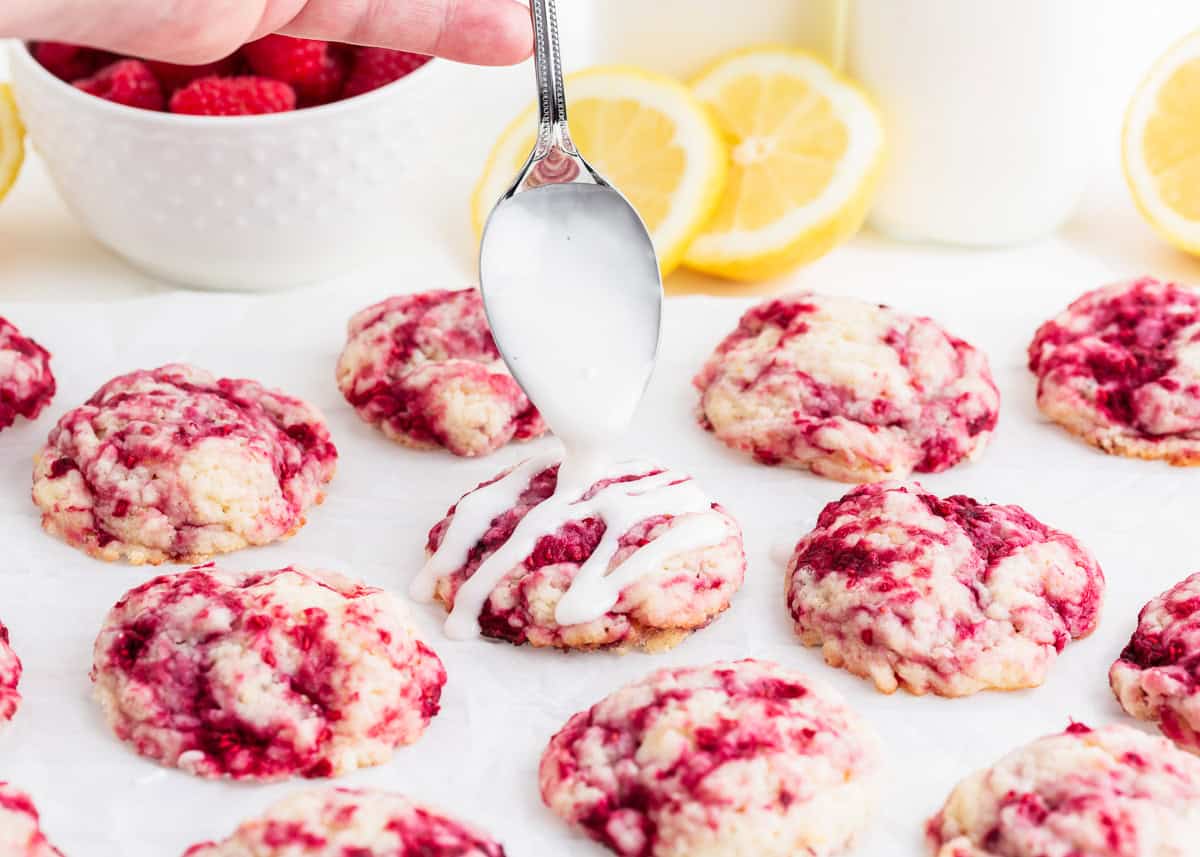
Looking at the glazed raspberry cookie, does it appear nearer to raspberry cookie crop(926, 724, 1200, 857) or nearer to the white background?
the white background

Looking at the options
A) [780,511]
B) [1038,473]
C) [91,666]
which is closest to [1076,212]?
[1038,473]

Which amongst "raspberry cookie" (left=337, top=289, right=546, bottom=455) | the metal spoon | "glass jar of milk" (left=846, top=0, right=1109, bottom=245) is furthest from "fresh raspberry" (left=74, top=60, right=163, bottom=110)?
"glass jar of milk" (left=846, top=0, right=1109, bottom=245)

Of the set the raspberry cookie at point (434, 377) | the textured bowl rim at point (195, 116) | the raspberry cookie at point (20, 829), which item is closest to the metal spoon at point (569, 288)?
the raspberry cookie at point (434, 377)

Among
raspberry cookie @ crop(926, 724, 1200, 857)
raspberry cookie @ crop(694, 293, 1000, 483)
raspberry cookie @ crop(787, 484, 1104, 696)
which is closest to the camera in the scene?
raspberry cookie @ crop(926, 724, 1200, 857)

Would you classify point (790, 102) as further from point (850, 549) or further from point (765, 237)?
point (850, 549)

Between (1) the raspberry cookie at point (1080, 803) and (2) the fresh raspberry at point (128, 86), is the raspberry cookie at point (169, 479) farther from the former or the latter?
(1) the raspberry cookie at point (1080, 803)
